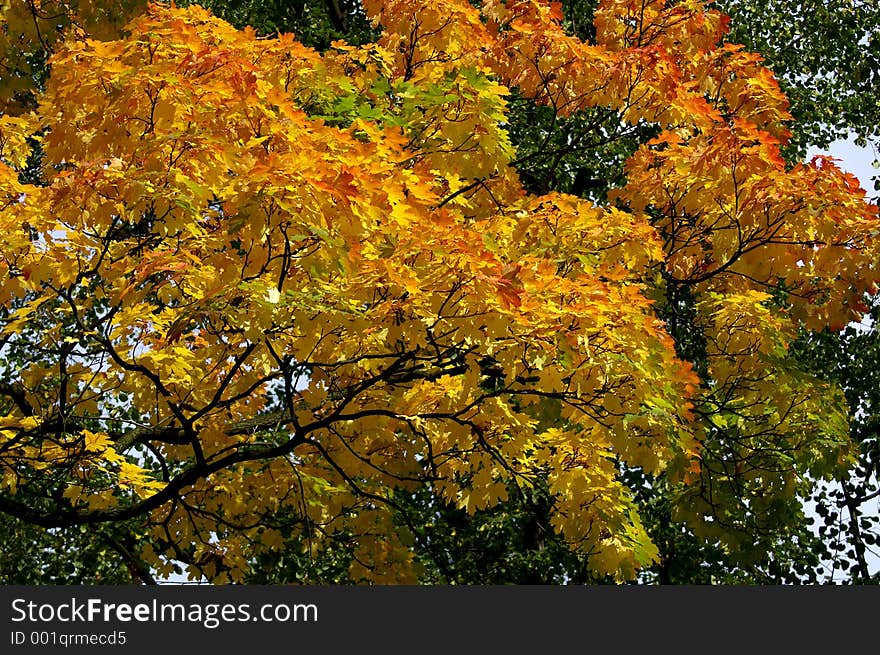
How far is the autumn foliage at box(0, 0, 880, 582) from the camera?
7.54 meters

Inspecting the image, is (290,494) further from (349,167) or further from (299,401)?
(349,167)

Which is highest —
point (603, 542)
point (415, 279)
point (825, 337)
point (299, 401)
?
point (825, 337)

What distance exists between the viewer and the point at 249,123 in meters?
7.75

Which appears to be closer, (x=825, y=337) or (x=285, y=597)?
(x=285, y=597)

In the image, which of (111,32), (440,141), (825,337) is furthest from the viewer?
(825,337)

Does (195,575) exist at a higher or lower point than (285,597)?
higher

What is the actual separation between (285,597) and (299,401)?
163 inches

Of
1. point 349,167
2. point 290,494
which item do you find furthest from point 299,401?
point 349,167

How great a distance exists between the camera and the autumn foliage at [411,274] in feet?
24.7

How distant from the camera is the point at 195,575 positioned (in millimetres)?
12539

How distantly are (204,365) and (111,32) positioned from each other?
335 cm

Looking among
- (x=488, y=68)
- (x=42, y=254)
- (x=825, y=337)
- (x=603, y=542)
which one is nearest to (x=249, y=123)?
(x=42, y=254)

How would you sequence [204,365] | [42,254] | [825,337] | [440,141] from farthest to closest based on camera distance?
[825,337]
[204,365]
[440,141]
[42,254]

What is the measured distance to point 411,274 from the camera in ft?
24.4
